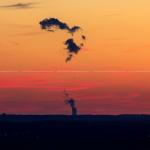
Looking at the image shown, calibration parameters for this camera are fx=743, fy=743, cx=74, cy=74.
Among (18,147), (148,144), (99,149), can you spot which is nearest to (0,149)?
(18,147)

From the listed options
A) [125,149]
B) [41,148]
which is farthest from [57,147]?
[125,149]

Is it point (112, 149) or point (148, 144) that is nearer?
point (112, 149)

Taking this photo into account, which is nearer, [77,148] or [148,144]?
[77,148]

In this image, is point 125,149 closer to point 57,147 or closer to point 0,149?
point 57,147

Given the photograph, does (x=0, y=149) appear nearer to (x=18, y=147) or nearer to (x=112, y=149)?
(x=18, y=147)

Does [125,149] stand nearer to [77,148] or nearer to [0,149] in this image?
[77,148]

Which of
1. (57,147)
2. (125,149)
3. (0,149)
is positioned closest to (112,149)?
(125,149)

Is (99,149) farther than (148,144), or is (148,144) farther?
(148,144)
